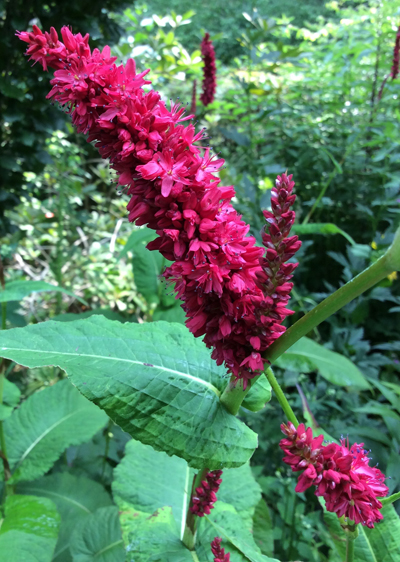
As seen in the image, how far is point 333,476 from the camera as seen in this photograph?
0.67m

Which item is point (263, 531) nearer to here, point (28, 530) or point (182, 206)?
point (28, 530)

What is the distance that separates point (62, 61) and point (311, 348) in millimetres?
1683

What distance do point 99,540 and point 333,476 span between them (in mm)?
1189

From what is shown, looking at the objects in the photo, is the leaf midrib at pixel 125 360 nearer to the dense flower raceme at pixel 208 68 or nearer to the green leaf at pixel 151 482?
the green leaf at pixel 151 482

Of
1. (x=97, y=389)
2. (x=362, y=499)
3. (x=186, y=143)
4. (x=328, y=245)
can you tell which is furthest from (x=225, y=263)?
(x=328, y=245)

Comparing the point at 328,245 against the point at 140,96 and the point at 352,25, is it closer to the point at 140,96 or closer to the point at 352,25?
the point at 352,25

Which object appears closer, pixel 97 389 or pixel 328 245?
pixel 97 389

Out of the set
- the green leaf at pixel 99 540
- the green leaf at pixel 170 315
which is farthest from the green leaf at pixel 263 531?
the green leaf at pixel 170 315

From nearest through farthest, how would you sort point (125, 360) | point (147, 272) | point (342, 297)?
point (342, 297) → point (125, 360) → point (147, 272)

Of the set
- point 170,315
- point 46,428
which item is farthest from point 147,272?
point 46,428

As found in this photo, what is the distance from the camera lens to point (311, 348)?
1.99m

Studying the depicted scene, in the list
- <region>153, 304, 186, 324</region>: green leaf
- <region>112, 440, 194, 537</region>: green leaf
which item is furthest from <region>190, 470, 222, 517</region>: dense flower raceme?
<region>153, 304, 186, 324</region>: green leaf

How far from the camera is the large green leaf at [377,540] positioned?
114 cm

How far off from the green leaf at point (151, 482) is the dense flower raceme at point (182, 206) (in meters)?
0.81
